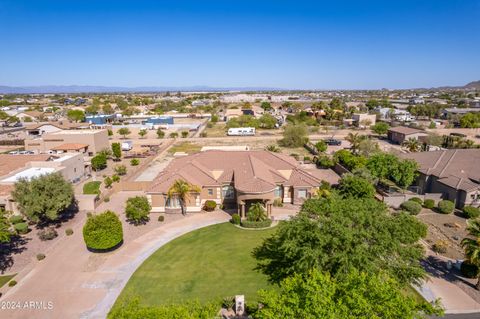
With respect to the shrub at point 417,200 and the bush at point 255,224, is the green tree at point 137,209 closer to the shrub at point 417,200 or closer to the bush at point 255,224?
the bush at point 255,224

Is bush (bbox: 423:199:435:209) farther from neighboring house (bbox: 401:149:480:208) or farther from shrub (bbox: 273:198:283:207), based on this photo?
shrub (bbox: 273:198:283:207)

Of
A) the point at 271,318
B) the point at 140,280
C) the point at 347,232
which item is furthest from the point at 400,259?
the point at 140,280

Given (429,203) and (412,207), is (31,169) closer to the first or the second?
(412,207)

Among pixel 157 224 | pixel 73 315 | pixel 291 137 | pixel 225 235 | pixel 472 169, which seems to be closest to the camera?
pixel 73 315

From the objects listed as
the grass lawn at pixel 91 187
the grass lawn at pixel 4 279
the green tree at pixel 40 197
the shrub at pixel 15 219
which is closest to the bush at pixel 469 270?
the grass lawn at pixel 4 279

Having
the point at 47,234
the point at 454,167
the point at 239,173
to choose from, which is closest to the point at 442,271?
the point at 454,167

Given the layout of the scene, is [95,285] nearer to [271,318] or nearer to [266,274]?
[266,274]
